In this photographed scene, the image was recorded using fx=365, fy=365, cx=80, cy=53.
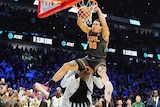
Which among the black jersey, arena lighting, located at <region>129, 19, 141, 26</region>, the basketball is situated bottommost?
the black jersey

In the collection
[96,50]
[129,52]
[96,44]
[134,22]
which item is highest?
[134,22]

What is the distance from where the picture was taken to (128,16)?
28594 mm

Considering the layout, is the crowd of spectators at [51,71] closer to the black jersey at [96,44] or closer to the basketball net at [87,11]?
the basketball net at [87,11]

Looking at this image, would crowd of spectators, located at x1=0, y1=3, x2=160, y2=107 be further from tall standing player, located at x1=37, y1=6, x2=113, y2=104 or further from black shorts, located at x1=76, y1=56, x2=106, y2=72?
black shorts, located at x1=76, y1=56, x2=106, y2=72

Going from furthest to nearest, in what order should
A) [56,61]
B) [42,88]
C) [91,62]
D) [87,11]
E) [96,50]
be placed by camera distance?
[56,61]
[87,11]
[96,50]
[91,62]
[42,88]

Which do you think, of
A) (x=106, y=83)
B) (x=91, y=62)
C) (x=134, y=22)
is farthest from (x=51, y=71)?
(x=106, y=83)

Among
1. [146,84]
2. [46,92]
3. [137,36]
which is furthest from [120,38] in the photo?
[46,92]

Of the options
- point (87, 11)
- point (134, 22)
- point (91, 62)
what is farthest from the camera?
point (134, 22)

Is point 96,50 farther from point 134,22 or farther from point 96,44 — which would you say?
point 134,22

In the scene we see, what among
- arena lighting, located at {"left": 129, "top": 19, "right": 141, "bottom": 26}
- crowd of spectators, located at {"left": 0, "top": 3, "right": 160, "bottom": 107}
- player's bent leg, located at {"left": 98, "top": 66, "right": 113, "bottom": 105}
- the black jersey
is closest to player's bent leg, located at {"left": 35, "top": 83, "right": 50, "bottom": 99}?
player's bent leg, located at {"left": 98, "top": 66, "right": 113, "bottom": 105}

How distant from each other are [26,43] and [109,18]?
7.82 m

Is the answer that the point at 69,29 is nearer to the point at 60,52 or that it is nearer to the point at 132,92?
the point at 60,52

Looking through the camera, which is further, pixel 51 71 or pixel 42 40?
pixel 42 40

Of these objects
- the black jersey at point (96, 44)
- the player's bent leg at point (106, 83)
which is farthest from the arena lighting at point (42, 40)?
the player's bent leg at point (106, 83)
